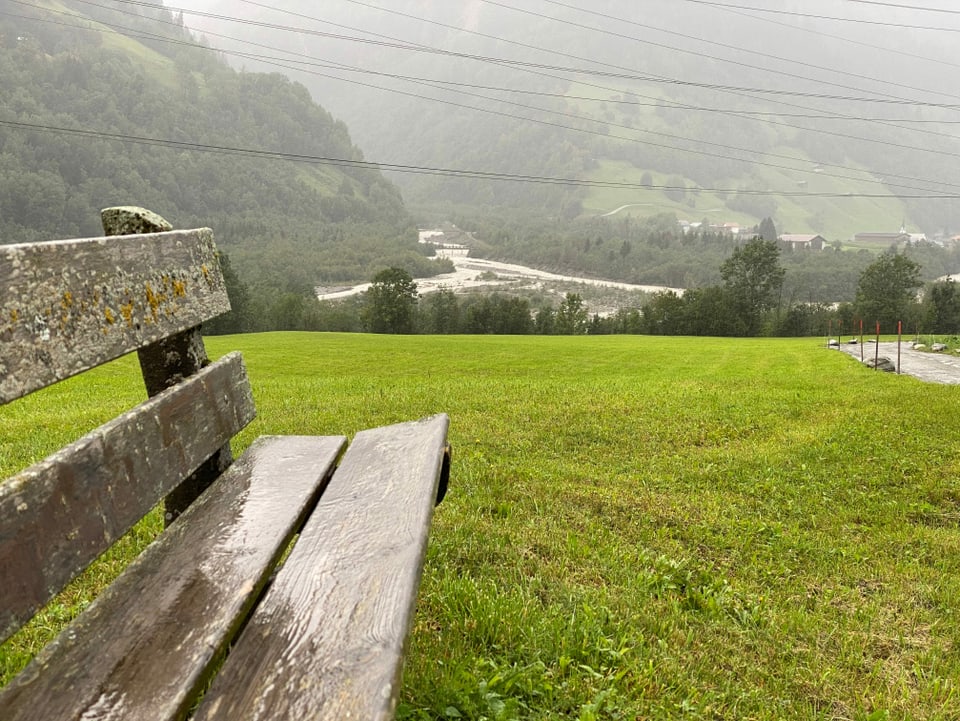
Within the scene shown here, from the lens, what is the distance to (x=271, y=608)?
1.73 metres

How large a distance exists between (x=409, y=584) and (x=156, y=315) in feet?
4.20

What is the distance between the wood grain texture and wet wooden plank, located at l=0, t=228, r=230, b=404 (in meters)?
0.85

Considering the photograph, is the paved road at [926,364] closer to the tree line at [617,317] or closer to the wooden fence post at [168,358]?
the wooden fence post at [168,358]

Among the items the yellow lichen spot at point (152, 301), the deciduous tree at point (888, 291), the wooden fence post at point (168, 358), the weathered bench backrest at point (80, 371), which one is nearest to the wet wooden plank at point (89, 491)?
the weathered bench backrest at point (80, 371)

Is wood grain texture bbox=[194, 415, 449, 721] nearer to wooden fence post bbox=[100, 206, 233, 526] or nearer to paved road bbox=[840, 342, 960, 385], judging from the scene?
wooden fence post bbox=[100, 206, 233, 526]

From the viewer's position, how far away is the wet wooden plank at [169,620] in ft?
4.45

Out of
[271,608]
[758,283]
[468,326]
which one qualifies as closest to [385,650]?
[271,608]

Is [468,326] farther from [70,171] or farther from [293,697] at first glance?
[70,171]

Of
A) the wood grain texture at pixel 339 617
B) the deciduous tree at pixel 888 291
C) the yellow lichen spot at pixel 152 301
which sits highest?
the yellow lichen spot at pixel 152 301

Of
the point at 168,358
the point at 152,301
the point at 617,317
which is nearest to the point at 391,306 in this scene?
the point at 617,317

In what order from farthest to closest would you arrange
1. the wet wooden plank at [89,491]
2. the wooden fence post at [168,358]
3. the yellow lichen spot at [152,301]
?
the wooden fence post at [168,358], the yellow lichen spot at [152,301], the wet wooden plank at [89,491]

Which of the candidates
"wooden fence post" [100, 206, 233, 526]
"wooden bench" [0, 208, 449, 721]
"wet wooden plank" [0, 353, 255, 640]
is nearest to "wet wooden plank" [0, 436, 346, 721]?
"wooden bench" [0, 208, 449, 721]

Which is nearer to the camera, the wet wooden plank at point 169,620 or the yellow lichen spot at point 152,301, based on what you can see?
the wet wooden plank at point 169,620

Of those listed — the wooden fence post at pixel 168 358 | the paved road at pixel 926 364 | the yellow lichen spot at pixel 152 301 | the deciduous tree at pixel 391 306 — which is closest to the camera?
the yellow lichen spot at pixel 152 301
